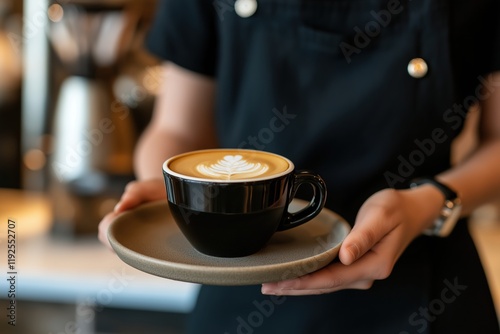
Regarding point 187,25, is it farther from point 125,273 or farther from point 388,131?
point 125,273

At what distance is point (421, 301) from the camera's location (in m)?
0.73

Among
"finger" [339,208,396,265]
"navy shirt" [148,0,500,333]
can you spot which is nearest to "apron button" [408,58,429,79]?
"navy shirt" [148,0,500,333]

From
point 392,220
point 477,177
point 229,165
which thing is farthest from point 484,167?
point 229,165

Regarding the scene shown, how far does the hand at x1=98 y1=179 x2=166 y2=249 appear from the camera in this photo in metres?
0.63

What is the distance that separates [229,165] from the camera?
22.7 inches

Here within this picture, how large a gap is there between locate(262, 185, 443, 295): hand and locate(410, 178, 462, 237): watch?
0.20 ft

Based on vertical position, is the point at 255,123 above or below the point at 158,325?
above

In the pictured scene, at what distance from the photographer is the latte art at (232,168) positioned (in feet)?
1.83

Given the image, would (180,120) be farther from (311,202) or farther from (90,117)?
(90,117)

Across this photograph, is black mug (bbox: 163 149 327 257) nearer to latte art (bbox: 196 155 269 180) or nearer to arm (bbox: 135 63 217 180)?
latte art (bbox: 196 155 269 180)

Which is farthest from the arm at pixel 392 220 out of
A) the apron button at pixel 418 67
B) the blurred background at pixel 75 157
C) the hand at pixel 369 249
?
the blurred background at pixel 75 157

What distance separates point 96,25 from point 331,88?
824 millimetres

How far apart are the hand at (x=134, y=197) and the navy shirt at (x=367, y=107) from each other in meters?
0.13

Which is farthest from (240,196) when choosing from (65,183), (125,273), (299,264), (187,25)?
(65,183)
